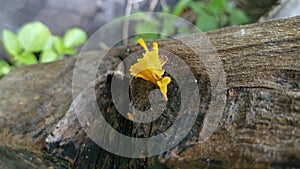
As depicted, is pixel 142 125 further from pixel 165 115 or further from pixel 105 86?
pixel 105 86

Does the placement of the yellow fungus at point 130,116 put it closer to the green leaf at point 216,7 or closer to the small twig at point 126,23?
the green leaf at point 216,7

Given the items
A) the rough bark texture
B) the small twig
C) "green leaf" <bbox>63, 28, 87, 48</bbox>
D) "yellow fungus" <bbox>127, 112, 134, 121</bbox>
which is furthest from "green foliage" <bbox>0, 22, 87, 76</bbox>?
"yellow fungus" <bbox>127, 112, 134, 121</bbox>

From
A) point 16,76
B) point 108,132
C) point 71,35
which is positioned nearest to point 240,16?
point 71,35

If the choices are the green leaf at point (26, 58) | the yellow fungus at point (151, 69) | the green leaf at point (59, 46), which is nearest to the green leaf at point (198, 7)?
the green leaf at point (59, 46)

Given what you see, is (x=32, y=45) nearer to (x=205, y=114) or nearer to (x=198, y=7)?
(x=198, y=7)

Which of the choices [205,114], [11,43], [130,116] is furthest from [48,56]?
[205,114]

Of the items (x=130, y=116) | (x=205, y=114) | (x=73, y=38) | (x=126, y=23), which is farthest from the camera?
(x=126, y=23)

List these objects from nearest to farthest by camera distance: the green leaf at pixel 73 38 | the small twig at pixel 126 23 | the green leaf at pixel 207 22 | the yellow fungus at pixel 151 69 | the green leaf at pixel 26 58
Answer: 1. the yellow fungus at pixel 151 69
2. the green leaf at pixel 207 22
3. the green leaf at pixel 26 58
4. the green leaf at pixel 73 38
5. the small twig at pixel 126 23
